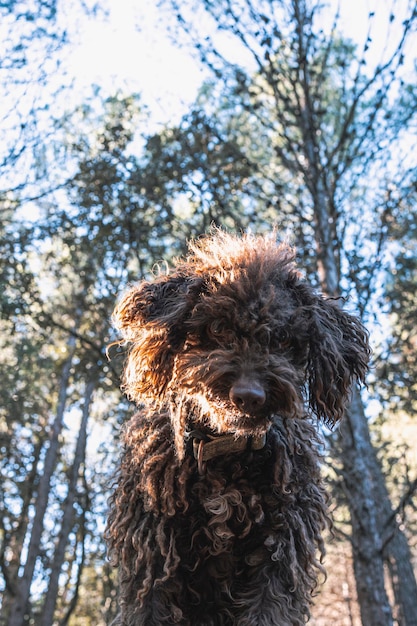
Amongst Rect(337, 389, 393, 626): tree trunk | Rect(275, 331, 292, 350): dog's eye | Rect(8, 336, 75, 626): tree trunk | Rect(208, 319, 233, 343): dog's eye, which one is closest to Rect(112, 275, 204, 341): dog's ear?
Rect(208, 319, 233, 343): dog's eye

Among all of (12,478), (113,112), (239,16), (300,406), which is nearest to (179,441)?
(300,406)

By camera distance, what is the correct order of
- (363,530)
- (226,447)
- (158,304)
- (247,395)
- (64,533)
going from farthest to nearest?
(64,533) < (363,530) < (158,304) < (226,447) < (247,395)

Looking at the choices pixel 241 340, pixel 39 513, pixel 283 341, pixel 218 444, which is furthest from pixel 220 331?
pixel 39 513

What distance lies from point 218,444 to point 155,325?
2.52 ft

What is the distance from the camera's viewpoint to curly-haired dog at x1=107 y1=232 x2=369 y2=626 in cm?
371

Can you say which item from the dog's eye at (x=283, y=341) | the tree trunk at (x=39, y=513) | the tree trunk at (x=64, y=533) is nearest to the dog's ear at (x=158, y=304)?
the dog's eye at (x=283, y=341)

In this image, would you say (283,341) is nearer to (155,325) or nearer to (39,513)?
(155,325)

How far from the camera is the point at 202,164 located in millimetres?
9703

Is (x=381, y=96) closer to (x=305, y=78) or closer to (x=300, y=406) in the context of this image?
(x=305, y=78)

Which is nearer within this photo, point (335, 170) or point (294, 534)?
point (294, 534)

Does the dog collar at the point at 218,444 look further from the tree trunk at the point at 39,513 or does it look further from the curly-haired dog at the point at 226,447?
the tree trunk at the point at 39,513

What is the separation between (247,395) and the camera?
10.9ft

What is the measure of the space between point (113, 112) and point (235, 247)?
319 inches

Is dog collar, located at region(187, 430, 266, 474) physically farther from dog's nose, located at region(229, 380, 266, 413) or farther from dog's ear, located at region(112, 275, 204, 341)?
dog's ear, located at region(112, 275, 204, 341)
